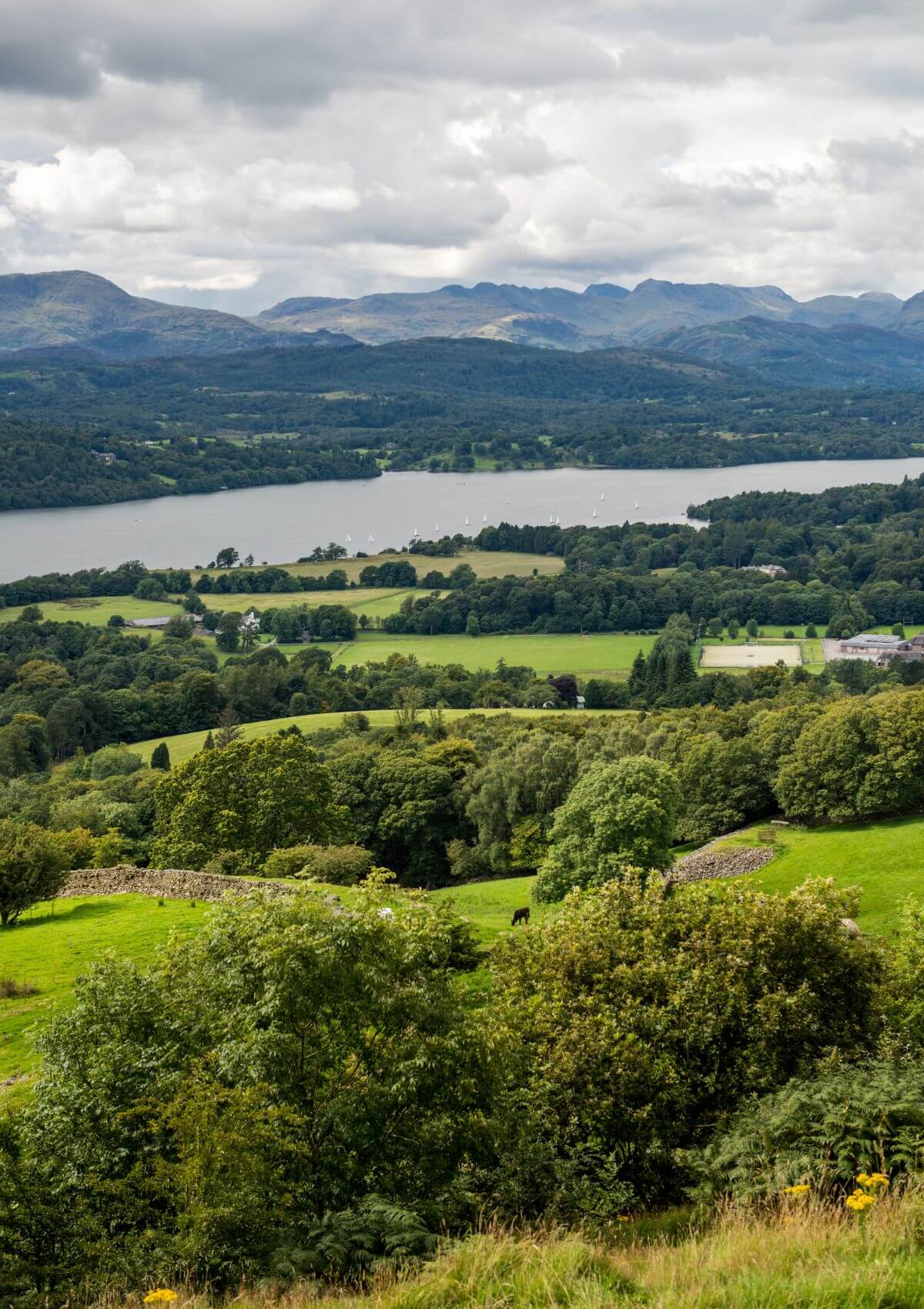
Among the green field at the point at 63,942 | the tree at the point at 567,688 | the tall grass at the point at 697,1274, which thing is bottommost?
the tree at the point at 567,688

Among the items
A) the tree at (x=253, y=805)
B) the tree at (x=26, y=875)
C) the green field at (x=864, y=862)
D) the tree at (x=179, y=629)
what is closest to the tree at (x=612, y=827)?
the green field at (x=864, y=862)

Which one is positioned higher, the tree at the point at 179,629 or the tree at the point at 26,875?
the tree at the point at 26,875

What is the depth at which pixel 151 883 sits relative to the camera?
1356 inches

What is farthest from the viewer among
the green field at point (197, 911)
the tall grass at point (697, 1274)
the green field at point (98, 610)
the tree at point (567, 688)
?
the green field at point (98, 610)

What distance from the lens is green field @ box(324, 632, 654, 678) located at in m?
110

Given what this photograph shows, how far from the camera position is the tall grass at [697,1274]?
8.55 m

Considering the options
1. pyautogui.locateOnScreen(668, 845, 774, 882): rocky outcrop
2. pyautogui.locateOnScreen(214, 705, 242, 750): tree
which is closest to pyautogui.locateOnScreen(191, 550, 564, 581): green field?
pyautogui.locateOnScreen(214, 705, 242, 750): tree

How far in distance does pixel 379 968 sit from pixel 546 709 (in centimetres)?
7128

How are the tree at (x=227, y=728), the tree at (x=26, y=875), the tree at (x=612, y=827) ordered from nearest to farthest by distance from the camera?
the tree at (x=26, y=875) < the tree at (x=612, y=827) < the tree at (x=227, y=728)

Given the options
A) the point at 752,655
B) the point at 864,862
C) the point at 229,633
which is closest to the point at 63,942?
the point at 864,862

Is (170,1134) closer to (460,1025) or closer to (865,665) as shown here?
(460,1025)

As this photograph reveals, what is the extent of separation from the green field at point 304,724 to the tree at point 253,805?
32.9 metres

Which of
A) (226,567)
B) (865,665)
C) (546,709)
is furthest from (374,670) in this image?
(226,567)

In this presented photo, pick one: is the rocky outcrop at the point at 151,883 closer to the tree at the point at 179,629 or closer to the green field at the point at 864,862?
the green field at the point at 864,862
